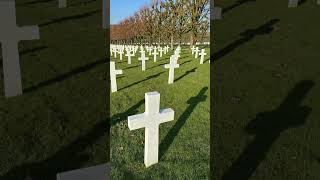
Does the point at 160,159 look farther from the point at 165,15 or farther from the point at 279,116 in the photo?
the point at 165,15

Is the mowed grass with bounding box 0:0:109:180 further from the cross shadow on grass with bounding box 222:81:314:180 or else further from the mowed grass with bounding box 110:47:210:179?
the cross shadow on grass with bounding box 222:81:314:180

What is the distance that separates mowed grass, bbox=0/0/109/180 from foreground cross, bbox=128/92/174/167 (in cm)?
69

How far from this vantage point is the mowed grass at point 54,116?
361 centimetres

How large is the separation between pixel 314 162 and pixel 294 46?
824cm

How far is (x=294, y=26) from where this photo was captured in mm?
13562

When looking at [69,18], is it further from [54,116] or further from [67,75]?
[54,116]

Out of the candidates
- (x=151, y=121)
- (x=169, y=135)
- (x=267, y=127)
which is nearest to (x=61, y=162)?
(x=151, y=121)

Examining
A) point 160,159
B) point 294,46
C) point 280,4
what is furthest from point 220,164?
point 280,4

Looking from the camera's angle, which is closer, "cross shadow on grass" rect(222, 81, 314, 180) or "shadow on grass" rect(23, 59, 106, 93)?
"cross shadow on grass" rect(222, 81, 314, 180)

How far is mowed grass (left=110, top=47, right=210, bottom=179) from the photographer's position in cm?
352

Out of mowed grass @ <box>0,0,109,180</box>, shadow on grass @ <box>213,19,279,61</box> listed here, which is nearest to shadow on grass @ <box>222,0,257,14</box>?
shadow on grass @ <box>213,19,279,61</box>

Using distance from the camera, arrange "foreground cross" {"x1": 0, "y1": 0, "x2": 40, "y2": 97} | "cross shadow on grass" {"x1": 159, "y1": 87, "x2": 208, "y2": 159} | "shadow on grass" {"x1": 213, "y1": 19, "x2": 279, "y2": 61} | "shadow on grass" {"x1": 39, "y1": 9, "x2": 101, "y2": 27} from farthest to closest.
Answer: "shadow on grass" {"x1": 39, "y1": 9, "x2": 101, "y2": 27}
"shadow on grass" {"x1": 213, "y1": 19, "x2": 279, "y2": 61}
"foreground cross" {"x1": 0, "y1": 0, "x2": 40, "y2": 97}
"cross shadow on grass" {"x1": 159, "y1": 87, "x2": 208, "y2": 159}

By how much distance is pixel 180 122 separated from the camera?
5.09m

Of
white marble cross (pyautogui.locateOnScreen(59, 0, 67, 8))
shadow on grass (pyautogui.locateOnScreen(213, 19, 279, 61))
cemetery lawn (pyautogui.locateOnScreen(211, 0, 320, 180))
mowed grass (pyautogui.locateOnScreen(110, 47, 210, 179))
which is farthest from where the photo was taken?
white marble cross (pyautogui.locateOnScreen(59, 0, 67, 8))
